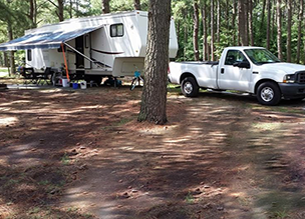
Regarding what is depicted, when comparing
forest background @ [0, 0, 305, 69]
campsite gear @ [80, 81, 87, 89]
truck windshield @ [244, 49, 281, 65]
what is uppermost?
forest background @ [0, 0, 305, 69]

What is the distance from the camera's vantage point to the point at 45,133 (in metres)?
7.47

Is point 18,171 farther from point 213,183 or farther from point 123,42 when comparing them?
point 123,42

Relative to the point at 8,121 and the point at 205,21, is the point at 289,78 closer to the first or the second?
the point at 8,121

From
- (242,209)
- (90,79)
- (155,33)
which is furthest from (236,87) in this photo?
(90,79)

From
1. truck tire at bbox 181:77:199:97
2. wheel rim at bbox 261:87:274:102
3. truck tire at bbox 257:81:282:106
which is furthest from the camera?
truck tire at bbox 181:77:199:97

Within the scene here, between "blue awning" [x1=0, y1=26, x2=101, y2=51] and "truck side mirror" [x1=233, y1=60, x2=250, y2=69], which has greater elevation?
"blue awning" [x1=0, y1=26, x2=101, y2=51]

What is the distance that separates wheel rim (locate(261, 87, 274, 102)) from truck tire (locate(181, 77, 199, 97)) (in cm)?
259

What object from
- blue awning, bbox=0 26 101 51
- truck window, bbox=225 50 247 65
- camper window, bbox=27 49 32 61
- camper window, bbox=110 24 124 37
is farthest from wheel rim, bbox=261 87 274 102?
camper window, bbox=27 49 32 61

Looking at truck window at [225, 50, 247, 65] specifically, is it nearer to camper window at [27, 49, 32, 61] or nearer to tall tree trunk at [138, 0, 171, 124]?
tall tree trunk at [138, 0, 171, 124]

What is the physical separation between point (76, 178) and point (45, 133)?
290 cm

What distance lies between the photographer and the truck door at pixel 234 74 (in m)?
10.7

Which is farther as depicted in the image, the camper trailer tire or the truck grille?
the camper trailer tire

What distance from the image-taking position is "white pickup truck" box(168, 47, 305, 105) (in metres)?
9.82

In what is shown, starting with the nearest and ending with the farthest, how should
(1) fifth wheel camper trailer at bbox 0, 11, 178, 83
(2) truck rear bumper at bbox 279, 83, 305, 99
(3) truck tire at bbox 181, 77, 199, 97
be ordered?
(2) truck rear bumper at bbox 279, 83, 305, 99
(3) truck tire at bbox 181, 77, 199, 97
(1) fifth wheel camper trailer at bbox 0, 11, 178, 83
